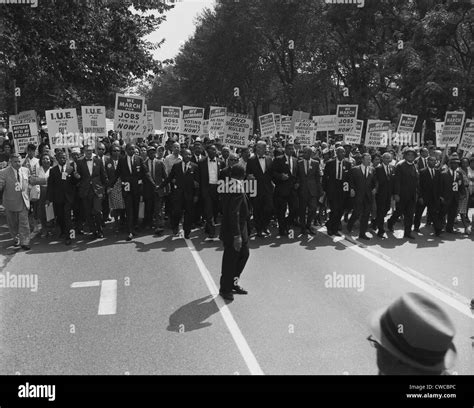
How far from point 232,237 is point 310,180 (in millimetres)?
5352

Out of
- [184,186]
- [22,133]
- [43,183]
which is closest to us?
[184,186]

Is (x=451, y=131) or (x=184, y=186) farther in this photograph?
(x=451, y=131)

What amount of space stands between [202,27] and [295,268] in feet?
163

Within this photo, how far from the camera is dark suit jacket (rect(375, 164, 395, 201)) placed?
488 inches

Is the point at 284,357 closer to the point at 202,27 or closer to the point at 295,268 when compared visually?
the point at 295,268

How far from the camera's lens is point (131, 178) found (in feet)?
40.0

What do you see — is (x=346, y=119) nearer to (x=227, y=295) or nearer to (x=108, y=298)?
(x=227, y=295)

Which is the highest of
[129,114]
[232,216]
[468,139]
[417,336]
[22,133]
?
[129,114]

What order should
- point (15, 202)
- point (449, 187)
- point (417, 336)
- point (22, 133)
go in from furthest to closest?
point (22, 133) < point (449, 187) < point (15, 202) < point (417, 336)

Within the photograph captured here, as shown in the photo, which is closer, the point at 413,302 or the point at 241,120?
the point at 413,302

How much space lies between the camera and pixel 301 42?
141 ft

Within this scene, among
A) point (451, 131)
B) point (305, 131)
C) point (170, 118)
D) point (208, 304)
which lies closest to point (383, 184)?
point (451, 131)

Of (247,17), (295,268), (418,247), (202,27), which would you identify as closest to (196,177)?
(295,268)

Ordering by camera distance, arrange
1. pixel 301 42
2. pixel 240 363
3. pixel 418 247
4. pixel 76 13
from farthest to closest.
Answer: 1. pixel 301 42
2. pixel 76 13
3. pixel 418 247
4. pixel 240 363
